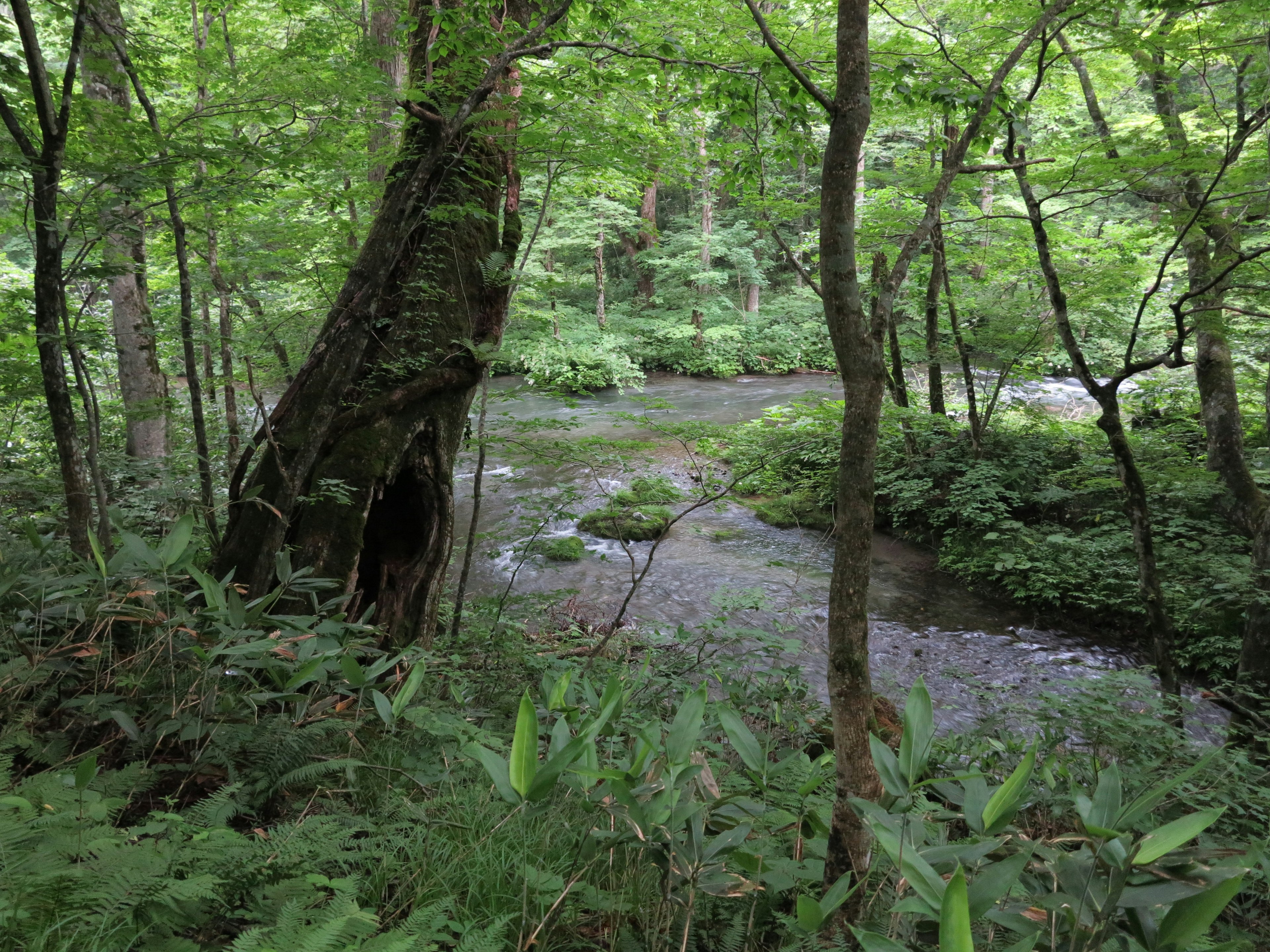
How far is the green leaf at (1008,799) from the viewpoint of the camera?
1174 millimetres

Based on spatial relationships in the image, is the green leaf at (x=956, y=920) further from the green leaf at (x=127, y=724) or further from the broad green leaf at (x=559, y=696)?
the green leaf at (x=127, y=724)

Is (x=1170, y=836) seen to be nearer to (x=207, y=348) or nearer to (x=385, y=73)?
(x=385, y=73)

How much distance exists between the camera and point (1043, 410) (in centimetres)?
1059

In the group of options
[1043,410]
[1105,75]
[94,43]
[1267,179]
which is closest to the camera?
[94,43]

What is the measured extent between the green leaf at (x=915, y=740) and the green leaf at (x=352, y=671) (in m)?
1.43

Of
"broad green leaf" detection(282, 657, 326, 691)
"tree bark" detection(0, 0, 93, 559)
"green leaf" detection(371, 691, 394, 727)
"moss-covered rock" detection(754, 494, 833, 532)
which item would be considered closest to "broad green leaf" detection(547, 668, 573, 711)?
"green leaf" detection(371, 691, 394, 727)

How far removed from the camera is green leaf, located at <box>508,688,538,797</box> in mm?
1289

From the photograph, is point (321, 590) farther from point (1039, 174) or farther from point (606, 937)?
point (1039, 174)

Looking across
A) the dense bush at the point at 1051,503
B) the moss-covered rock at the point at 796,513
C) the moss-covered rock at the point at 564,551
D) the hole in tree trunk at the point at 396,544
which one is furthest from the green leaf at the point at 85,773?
the moss-covered rock at the point at 796,513

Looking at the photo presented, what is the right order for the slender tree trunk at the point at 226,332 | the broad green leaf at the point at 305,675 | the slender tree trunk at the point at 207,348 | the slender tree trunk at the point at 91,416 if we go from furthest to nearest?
the slender tree trunk at the point at 226,332 < the slender tree trunk at the point at 207,348 < the slender tree trunk at the point at 91,416 < the broad green leaf at the point at 305,675

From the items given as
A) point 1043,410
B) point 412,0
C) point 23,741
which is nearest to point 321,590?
point 23,741

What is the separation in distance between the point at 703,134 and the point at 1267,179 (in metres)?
4.60

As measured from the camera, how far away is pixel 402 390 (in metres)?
4.00

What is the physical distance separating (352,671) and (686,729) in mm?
980
